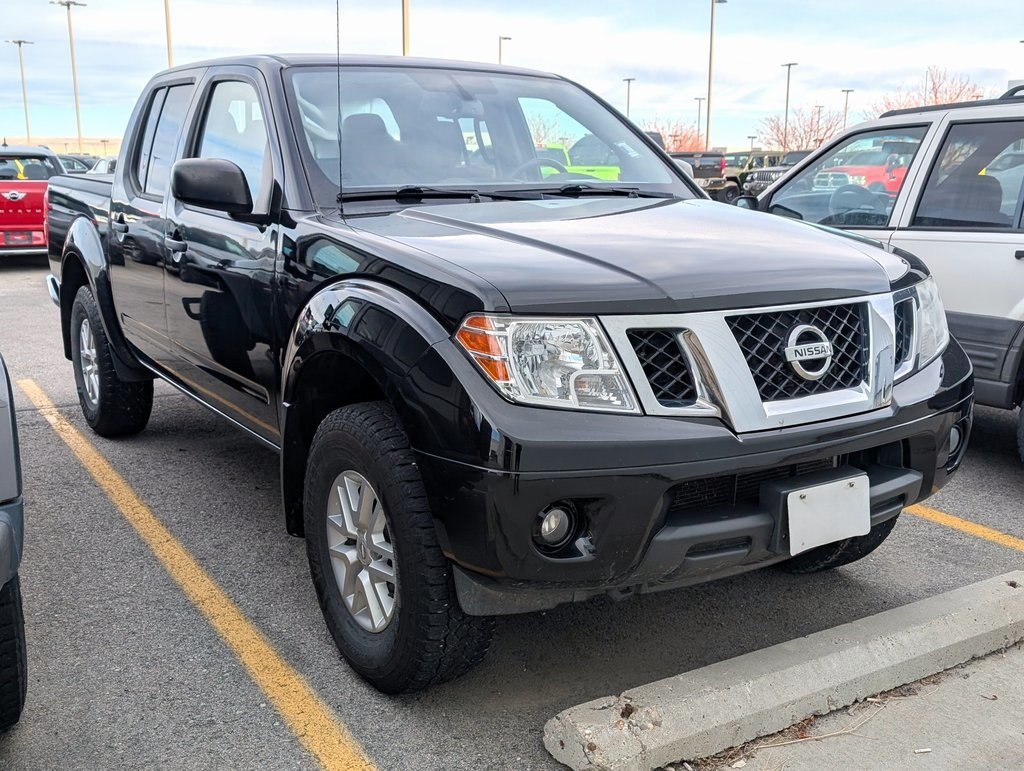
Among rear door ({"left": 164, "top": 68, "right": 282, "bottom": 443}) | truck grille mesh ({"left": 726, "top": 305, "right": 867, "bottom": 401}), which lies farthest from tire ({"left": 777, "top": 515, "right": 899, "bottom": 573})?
rear door ({"left": 164, "top": 68, "right": 282, "bottom": 443})

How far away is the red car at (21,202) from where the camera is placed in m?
13.7

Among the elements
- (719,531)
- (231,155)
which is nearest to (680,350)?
(719,531)

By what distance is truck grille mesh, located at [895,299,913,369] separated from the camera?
289cm

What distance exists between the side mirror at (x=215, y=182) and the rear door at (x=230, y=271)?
0.36 ft

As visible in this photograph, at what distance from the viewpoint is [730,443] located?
2.42 meters

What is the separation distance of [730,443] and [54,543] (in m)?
2.88

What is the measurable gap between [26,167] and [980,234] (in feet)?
43.0

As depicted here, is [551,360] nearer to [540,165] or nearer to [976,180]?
[540,165]

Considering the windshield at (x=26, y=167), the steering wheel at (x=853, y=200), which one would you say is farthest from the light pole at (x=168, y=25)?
the steering wheel at (x=853, y=200)

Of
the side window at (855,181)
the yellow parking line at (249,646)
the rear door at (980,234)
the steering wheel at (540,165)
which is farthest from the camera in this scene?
the side window at (855,181)

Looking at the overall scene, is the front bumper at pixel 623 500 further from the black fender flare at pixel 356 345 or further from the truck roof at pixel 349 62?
the truck roof at pixel 349 62

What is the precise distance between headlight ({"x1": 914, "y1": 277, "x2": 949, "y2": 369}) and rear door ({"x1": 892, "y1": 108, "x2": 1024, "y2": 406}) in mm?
1853

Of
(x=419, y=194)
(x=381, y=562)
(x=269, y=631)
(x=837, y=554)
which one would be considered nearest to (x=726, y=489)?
(x=381, y=562)

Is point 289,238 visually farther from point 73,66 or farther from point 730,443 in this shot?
point 73,66
